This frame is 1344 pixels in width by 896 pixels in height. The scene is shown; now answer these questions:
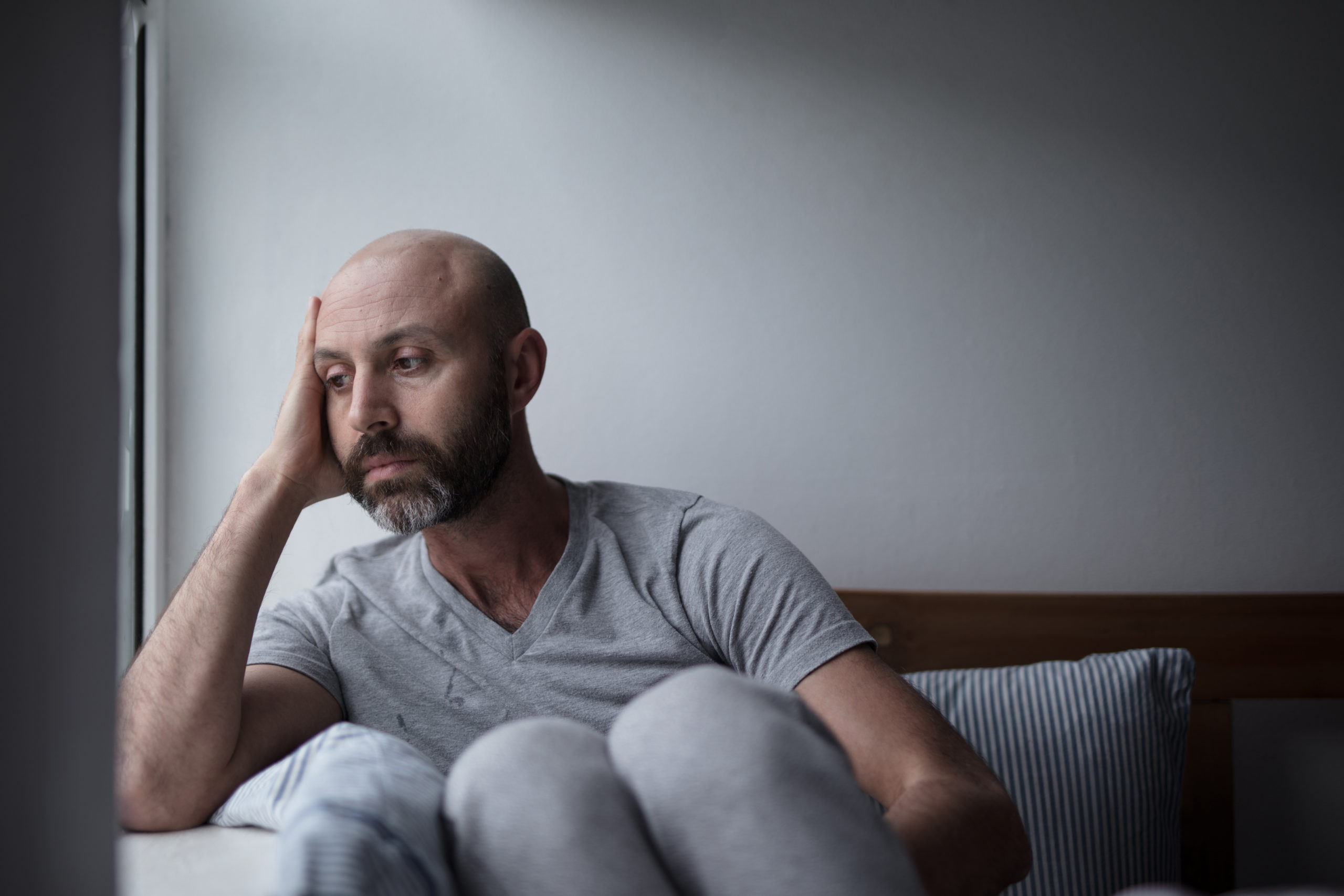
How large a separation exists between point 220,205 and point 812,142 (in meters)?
0.99

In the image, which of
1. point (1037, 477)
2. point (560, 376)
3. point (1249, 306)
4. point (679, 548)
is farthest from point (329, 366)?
point (1249, 306)

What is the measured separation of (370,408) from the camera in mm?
1085

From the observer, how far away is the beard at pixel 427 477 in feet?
3.56

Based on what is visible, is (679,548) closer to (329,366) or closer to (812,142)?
(329,366)

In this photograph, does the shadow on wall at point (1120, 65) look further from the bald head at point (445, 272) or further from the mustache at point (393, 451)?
the mustache at point (393, 451)

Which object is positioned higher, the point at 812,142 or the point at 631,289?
the point at 812,142

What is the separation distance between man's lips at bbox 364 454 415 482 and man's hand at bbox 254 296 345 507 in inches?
2.4

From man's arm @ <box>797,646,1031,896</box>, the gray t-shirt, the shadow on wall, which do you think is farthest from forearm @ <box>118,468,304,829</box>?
the shadow on wall

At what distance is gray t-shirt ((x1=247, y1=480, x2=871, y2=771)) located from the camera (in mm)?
1010

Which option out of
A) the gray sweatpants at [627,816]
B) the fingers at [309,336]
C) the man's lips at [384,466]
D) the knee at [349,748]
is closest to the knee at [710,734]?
the gray sweatpants at [627,816]

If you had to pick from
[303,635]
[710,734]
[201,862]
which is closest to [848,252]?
[303,635]

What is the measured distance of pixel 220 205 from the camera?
4.81 feet

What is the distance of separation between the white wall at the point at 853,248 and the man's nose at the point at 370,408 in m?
0.37

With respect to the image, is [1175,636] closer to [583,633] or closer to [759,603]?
[759,603]
